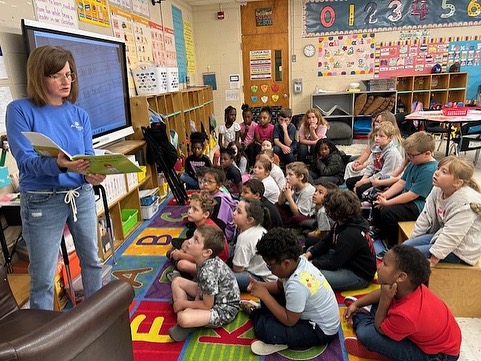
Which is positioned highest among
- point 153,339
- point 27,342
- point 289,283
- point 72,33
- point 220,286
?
point 72,33

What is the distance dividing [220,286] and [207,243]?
244 millimetres

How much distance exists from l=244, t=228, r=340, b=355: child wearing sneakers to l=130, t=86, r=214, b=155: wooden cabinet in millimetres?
2557

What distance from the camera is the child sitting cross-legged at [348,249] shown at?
2.18 meters

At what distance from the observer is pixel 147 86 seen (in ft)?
14.1

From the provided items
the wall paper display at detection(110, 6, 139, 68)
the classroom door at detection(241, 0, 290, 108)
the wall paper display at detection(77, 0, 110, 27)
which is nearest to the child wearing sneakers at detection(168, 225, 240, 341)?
the wall paper display at detection(77, 0, 110, 27)

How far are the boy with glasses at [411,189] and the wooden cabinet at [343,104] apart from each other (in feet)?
13.8

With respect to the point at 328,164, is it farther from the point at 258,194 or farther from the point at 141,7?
the point at 141,7

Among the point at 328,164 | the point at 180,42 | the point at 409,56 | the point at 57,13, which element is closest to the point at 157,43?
the point at 180,42

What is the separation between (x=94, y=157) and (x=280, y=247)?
0.91m

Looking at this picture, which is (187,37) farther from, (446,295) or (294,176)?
(446,295)

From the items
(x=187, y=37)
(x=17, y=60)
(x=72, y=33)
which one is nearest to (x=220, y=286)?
(x=17, y=60)

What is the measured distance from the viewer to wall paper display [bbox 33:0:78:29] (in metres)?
2.64

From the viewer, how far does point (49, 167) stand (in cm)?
153

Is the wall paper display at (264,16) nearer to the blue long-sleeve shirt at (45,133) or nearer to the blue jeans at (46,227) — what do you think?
the blue long-sleeve shirt at (45,133)
